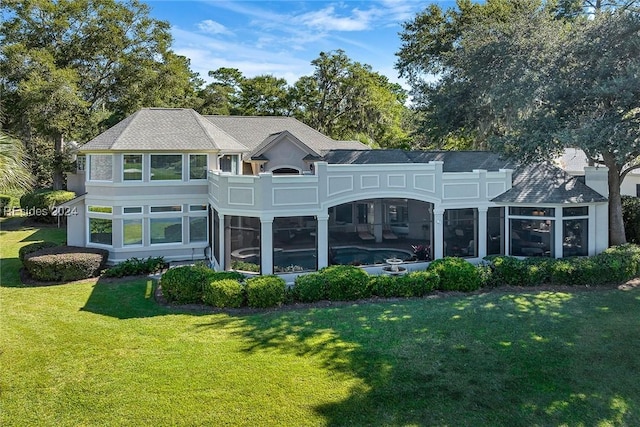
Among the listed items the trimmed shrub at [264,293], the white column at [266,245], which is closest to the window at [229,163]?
the white column at [266,245]

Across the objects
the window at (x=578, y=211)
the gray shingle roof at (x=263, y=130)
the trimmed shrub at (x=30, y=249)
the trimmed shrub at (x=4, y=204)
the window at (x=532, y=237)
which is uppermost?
the gray shingle roof at (x=263, y=130)

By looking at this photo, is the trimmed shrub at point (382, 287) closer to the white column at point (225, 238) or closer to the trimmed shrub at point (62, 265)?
the white column at point (225, 238)

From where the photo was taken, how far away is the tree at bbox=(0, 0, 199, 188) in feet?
91.6

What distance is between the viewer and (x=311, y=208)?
1570 centimetres

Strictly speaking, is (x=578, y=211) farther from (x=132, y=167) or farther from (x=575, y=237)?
(x=132, y=167)

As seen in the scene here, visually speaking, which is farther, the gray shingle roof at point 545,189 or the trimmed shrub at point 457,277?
the gray shingle roof at point 545,189

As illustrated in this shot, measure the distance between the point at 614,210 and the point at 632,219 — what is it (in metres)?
3.55

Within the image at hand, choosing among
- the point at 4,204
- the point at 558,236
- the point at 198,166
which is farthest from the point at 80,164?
the point at 558,236

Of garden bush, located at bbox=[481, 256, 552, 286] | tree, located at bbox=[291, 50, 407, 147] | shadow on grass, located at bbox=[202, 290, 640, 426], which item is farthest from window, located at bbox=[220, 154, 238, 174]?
tree, located at bbox=[291, 50, 407, 147]

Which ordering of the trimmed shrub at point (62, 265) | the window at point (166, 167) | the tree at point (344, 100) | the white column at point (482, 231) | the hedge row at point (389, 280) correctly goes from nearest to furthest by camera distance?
the hedge row at point (389, 280) < the trimmed shrub at point (62, 265) < the white column at point (482, 231) < the window at point (166, 167) < the tree at point (344, 100)

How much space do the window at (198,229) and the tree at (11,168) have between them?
11328 millimetres

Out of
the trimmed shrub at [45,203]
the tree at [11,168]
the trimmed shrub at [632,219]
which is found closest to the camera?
the tree at [11,168]

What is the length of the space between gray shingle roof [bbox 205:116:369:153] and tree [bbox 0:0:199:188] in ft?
33.4

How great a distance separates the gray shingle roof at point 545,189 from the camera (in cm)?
1688
